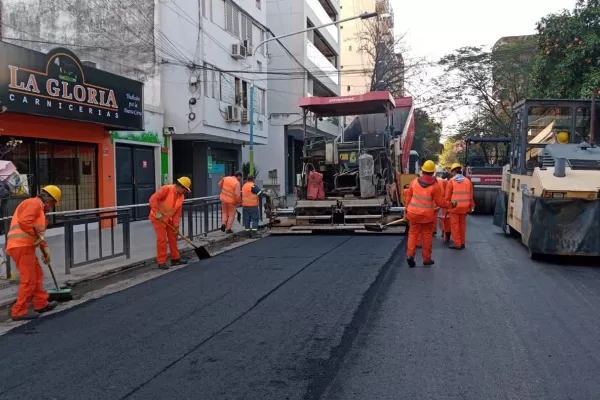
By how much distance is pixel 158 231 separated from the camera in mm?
9250

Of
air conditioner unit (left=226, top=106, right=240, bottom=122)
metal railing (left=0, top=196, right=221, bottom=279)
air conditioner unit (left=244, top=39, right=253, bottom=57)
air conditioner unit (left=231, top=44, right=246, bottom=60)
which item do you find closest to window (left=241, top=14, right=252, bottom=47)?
air conditioner unit (left=244, top=39, right=253, bottom=57)

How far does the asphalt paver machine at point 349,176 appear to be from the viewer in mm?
13117

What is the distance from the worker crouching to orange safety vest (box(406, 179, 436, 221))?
527cm

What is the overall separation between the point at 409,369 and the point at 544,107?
844 cm

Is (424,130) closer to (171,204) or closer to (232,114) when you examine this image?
(232,114)

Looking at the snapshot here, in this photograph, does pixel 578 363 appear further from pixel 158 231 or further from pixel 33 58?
pixel 33 58

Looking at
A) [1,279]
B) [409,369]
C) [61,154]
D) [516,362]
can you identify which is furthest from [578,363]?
[61,154]

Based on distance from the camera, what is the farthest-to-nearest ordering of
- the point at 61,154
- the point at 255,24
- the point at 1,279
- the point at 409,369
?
the point at 255,24
the point at 61,154
the point at 1,279
the point at 409,369

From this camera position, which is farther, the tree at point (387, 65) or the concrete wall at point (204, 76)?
the tree at point (387, 65)

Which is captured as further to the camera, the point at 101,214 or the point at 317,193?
Result: the point at 317,193

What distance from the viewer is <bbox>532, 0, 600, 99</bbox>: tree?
17.0 m

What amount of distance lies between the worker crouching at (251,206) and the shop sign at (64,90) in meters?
3.52

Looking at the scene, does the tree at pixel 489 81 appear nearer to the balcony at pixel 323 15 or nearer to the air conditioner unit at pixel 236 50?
the balcony at pixel 323 15

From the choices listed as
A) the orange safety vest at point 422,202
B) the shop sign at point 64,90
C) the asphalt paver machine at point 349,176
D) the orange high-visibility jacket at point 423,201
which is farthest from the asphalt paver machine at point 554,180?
the shop sign at point 64,90
